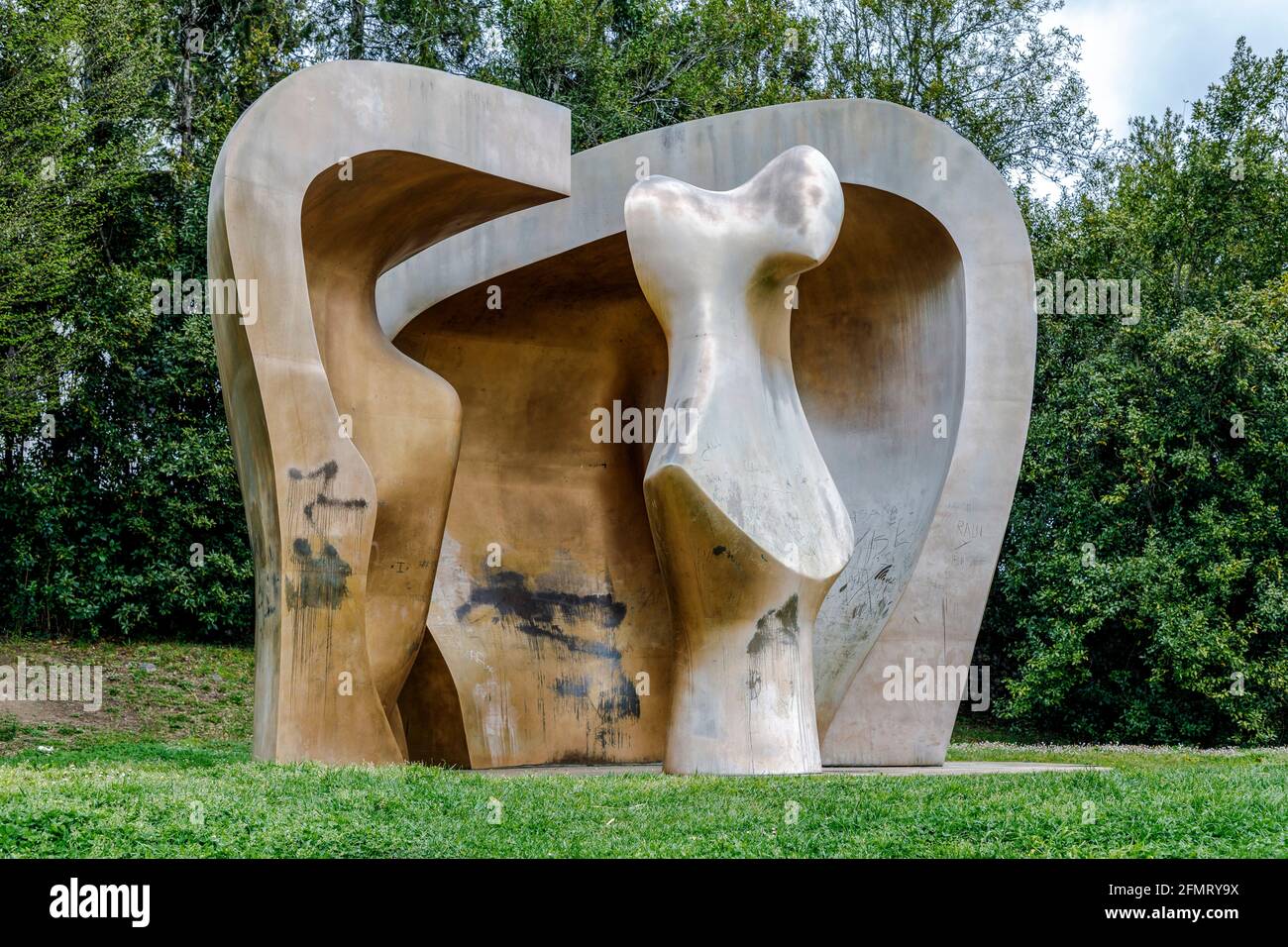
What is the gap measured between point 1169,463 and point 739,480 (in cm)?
1533

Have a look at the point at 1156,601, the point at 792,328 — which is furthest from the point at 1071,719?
the point at 792,328

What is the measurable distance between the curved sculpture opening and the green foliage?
10.6 meters

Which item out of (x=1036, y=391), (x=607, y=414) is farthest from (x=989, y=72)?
(x=607, y=414)

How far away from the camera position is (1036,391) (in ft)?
90.4

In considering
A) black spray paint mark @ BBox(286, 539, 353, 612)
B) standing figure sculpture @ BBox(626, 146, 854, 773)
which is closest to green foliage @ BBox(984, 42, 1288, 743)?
standing figure sculpture @ BBox(626, 146, 854, 773)

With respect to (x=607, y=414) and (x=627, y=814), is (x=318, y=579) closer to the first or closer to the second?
(x=627, y=814)

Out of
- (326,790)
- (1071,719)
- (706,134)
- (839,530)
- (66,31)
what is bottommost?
(1071,719)

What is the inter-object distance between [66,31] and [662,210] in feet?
50.3

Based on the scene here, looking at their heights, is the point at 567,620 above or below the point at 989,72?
below

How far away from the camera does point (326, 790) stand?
892cm

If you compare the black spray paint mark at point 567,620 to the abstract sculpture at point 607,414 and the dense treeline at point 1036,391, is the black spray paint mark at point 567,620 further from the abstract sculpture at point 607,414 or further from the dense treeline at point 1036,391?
the dense treeline at point 1036,391

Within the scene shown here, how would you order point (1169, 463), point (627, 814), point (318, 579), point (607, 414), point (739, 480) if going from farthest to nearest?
point (1169, 463) → point (607, 414) → point (318, 579) → point (739, 480) → point (627, 814)

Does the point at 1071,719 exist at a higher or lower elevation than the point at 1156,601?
lower

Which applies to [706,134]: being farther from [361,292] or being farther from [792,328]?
[361,292]
